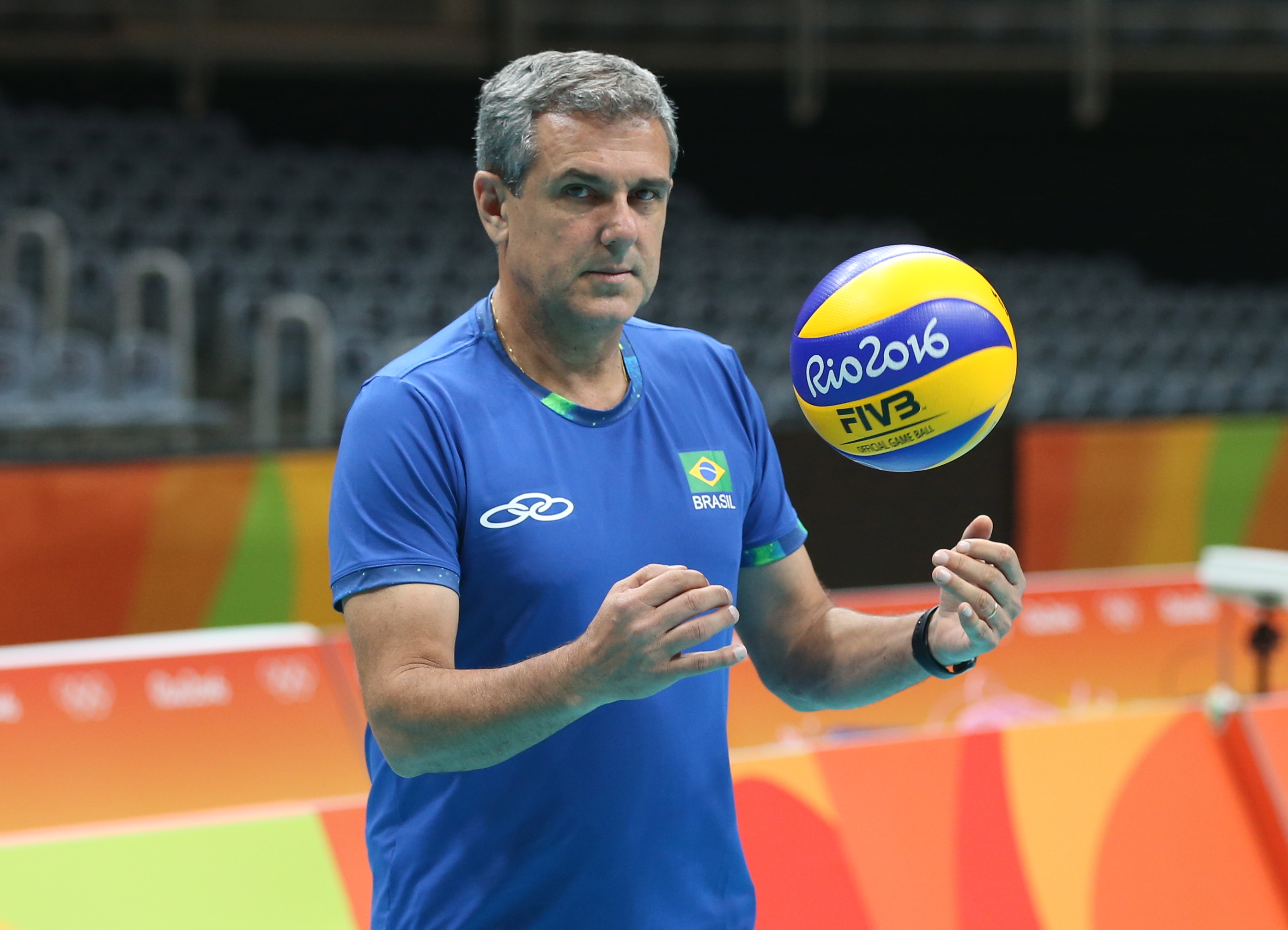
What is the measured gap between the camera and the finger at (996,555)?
6.28 ft

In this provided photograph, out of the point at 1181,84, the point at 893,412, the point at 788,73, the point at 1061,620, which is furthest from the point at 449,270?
the point at 893,412

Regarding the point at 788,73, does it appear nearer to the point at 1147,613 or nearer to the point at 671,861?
the point at 1147,613

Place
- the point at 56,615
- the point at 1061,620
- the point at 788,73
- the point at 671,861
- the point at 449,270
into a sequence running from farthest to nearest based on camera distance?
the point at 788,73, the point at 449,270, the point at 1061,620, the point at 56,615, the point at 671,861

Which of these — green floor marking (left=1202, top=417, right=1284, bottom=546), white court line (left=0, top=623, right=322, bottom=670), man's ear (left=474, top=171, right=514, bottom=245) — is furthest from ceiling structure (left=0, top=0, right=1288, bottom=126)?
man's ear (left=474, top=171, right=514, bottom=245)

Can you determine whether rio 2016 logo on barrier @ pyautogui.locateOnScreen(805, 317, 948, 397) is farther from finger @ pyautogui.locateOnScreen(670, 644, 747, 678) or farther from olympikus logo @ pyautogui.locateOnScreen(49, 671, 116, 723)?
olympikus logo @ pyautogui.locateOnScreen(49, 671, 116, 723)

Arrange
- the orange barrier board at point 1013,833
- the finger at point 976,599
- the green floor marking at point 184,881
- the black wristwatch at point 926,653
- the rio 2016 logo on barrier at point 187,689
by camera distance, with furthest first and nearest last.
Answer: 1. the rio 2016 logo on barrier at point 187,689
2. the orange barrier board at point 1013,833
3. the green floor marking at point 184,881
4. the black wristwatch at point 926,653
5. the finger at point 976,599

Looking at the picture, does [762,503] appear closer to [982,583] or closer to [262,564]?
[982,583]

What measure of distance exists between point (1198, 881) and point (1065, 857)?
35 cm

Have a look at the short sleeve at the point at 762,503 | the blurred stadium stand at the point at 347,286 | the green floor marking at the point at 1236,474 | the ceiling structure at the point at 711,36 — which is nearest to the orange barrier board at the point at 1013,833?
the short sleeve at the point at 762,503

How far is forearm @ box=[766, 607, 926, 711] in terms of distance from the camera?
2.08 meters

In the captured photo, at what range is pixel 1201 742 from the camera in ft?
11.2

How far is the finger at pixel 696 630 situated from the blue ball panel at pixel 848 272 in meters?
0.77

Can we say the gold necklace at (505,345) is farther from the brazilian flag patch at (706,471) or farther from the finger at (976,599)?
the finger at (976,599)

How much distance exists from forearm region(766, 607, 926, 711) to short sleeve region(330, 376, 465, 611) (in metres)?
0.62
